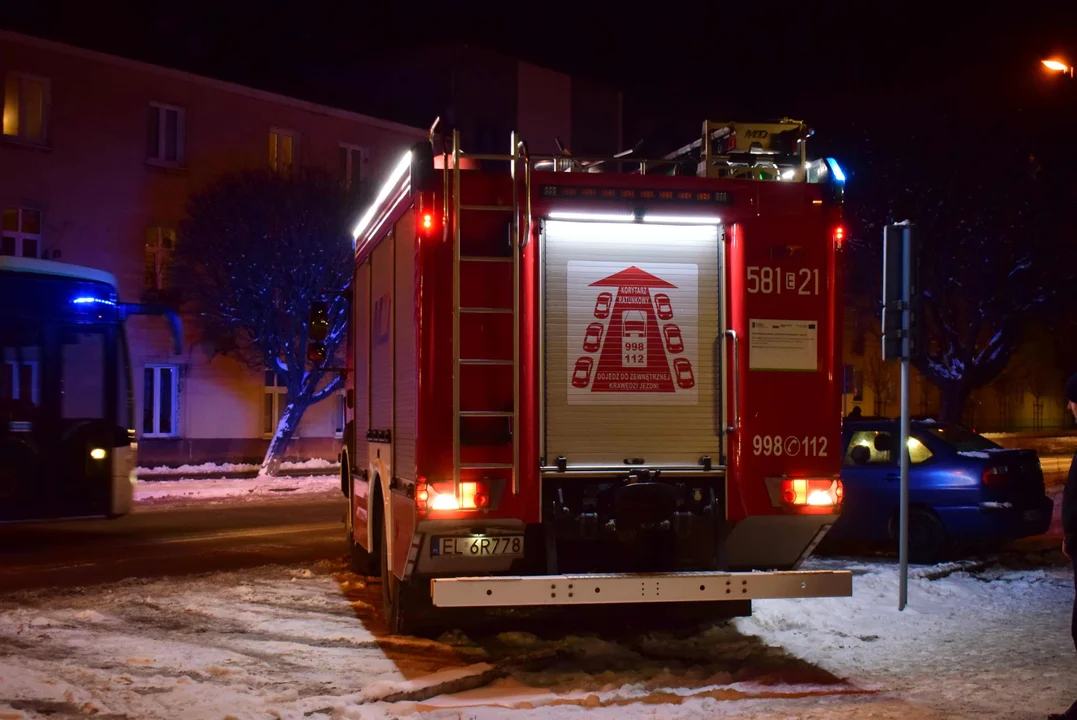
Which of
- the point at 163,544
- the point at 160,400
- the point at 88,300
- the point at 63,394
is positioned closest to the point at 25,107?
the point at 160,400

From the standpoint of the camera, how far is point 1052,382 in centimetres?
6275

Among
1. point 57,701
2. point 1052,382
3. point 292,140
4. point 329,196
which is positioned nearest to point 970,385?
point 329,196

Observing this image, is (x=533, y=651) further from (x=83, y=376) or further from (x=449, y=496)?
(x=83, y=376)

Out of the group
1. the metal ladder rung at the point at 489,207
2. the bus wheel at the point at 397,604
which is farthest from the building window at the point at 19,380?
the metal ladder rung at the point at 489,207

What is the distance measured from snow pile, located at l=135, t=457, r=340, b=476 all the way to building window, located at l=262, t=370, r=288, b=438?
2.03 m

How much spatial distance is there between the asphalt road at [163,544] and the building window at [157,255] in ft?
45.9

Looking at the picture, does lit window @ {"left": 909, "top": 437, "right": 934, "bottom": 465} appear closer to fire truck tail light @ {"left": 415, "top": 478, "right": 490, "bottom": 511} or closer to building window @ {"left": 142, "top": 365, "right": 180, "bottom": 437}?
fire truck tail light @ {"left": 415, "top": 478, "right": 490, "bottom": 511}

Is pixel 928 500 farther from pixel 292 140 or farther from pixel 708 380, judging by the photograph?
pixel 292 140

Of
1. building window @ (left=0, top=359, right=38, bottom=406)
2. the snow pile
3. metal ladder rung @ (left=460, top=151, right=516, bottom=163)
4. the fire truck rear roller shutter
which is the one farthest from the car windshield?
the snow pile

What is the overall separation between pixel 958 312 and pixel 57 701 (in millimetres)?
28983

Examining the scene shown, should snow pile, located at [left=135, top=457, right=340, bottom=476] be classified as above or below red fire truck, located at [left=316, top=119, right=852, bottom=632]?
below

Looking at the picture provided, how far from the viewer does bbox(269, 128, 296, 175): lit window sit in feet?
111

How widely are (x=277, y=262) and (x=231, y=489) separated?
682cm

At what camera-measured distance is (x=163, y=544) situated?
14.0m
